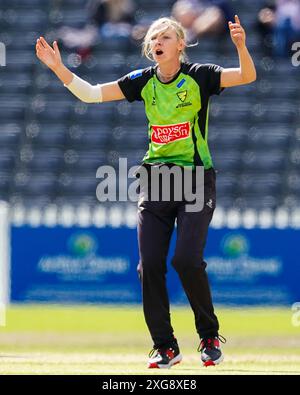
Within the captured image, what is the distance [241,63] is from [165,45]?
0.52m

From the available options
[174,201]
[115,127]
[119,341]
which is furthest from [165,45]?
[115,127]

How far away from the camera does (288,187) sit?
17.3 metres

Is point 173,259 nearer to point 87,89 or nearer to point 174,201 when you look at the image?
point 174,201

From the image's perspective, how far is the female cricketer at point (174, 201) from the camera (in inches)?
307

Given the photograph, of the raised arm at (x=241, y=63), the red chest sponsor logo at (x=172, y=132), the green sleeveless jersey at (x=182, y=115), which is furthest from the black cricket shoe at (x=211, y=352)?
the raised arm at (x=241, y=63)

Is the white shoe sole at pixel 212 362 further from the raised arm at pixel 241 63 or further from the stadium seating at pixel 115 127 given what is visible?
the stadium seating at pixel 115 127

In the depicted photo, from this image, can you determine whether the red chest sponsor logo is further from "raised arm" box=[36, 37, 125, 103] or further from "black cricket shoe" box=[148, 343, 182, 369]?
"black cricket shoe" box=[148, 343, 182, 369]

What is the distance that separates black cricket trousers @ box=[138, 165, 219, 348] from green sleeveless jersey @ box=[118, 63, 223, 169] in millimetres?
217

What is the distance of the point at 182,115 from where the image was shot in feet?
25.7

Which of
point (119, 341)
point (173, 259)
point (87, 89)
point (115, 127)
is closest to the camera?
point (173, 259)

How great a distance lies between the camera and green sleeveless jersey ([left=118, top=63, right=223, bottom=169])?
25.7 ft

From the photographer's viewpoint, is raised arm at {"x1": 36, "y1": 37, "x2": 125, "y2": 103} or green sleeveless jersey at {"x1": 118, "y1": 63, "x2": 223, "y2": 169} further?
raised arm at {"x1": 36, "y1": 37, "x2": 125, "y2": 103}

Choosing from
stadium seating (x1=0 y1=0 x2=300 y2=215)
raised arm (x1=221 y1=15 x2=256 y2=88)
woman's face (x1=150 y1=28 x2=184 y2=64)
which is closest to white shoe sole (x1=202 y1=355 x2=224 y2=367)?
raised arm (x1=221 y1=15 x2=256 y2=88)
